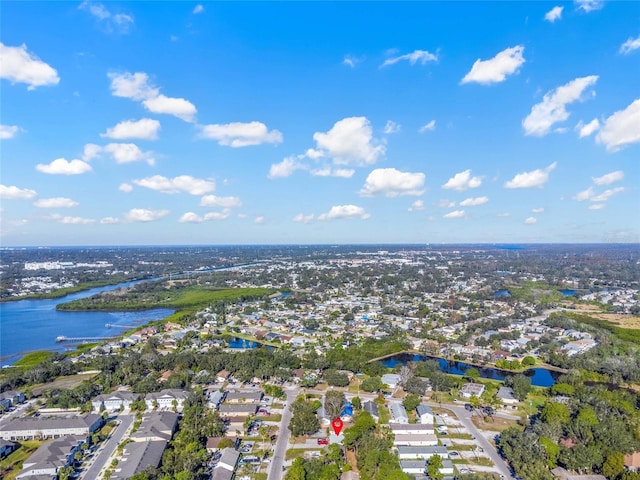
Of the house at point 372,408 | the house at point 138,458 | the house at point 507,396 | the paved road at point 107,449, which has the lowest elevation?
the house at point 507,396

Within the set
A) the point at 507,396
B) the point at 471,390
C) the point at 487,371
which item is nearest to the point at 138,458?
the point at 471,390

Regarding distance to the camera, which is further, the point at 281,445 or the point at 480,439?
the point at 480,439

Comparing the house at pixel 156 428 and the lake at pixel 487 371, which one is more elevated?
the house at pixel 156 428

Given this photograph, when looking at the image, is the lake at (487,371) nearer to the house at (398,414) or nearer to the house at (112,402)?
the house at (398,414)

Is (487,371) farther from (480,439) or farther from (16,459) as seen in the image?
(16,459)

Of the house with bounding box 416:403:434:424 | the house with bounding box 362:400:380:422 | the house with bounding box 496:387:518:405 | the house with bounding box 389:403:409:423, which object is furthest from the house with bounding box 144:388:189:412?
the house with bounding box 496:387:518:405

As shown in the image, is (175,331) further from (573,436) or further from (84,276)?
(84,276)

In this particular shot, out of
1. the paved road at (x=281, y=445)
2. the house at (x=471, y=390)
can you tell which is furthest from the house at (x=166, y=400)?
the house at (x=471, y=390)
